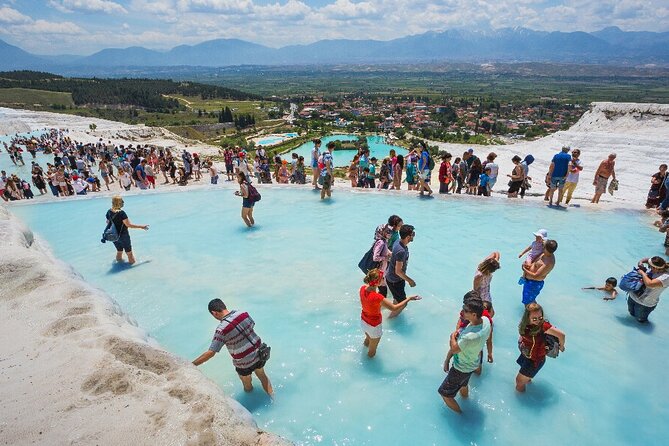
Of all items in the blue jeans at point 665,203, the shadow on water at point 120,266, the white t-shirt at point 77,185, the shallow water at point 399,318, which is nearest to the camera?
the shallow water at point 399,318

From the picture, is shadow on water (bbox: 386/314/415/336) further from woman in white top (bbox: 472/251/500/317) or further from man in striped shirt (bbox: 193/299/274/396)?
man in striped shirt (bbox: 193/299/274/396)

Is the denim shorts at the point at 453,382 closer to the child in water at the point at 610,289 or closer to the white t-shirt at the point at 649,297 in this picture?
the white t-shirt at the point at 649,297

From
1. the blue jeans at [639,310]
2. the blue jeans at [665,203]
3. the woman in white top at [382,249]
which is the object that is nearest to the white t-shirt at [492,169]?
the blue jeans at [665,203]

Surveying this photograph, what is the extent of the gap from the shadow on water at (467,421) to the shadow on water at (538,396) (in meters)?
0.60

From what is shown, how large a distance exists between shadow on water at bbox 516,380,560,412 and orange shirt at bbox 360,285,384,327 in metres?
2.01

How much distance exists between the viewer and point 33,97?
113438mm

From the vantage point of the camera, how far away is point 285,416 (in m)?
4.58

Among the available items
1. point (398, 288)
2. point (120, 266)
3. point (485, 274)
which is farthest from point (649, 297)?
point (120, 266)

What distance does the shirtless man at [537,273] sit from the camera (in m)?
5.59

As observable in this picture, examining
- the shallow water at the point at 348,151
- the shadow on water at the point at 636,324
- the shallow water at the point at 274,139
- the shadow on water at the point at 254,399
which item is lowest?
the shallow water at the point at 348,151

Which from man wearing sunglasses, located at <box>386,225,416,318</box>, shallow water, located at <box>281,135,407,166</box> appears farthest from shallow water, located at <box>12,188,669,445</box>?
shallow water, located at <box>281,135,407,166</box>

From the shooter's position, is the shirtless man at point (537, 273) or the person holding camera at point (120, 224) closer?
the shirtless man at point (537, 273)

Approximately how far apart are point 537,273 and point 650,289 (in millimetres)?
1733

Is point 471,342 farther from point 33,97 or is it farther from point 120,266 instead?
point 33,97
